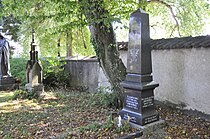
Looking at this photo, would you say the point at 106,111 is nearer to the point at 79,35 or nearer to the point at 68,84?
the point at 68,84

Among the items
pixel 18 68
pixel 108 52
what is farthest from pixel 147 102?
pixel 18 68

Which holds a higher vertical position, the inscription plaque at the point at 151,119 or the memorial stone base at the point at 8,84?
the memorial stone base at the point at 8,84

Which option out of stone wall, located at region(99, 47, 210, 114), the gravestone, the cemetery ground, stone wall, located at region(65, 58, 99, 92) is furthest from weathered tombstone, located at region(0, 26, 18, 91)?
the gravestone

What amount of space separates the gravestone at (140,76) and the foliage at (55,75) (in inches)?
239

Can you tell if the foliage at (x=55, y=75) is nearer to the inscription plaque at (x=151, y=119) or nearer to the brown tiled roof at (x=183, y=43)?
the brown tiled roof at (x=183, y=43)

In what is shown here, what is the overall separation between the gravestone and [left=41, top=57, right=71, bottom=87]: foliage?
6.06 meters

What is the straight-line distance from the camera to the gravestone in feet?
13.2

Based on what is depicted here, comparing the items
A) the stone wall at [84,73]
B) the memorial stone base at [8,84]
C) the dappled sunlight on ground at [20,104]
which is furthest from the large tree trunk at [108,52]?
the memorial stone base at [8,84]

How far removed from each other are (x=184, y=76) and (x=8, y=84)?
23.5ft

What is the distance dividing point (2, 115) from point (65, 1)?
3406 millimetres

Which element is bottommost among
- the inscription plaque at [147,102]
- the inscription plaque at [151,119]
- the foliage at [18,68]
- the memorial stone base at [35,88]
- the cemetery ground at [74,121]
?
the cemetery ground at [74,121]

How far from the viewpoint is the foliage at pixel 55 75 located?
9.67 meters

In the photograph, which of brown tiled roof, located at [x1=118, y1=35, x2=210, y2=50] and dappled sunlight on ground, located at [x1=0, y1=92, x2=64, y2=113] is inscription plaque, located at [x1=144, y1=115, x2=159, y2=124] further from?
dappled sunlight on ground, located at [x1=0, y1=92, x2=64, y2=113]

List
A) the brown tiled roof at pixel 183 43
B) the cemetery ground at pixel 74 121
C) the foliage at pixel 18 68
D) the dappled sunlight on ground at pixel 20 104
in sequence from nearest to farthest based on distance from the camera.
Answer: the cemetery ground at pixel 74 121
the brown tiled roof at pixel 183 43
the dappled sunlight on ground at pixel 20 104
the foliage at pixel 18 68
